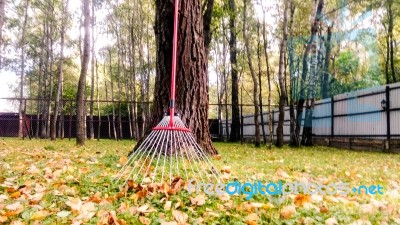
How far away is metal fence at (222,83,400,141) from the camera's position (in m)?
9.72

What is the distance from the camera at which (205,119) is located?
428 cm

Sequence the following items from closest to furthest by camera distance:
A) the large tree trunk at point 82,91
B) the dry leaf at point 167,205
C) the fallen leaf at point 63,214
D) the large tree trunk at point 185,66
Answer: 1. the fallen leaf at point 63,214
2. the dry leaf at point 167,205
3. the large tree trunk at point 185,66
4. the large tree trunk at point 82,91

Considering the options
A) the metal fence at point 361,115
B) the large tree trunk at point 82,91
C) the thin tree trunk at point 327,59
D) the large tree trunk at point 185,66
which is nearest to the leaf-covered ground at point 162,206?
the large tree trunk at point 185,66

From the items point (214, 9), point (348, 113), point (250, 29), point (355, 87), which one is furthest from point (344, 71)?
point (214, 9)

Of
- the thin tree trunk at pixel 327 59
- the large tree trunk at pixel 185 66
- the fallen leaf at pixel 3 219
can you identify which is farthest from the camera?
the thin tree trunk at pixel 327 59

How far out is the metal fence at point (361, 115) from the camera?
31.9 ft

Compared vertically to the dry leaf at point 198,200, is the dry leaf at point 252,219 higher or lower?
lower

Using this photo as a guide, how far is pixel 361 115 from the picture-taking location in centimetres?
1111

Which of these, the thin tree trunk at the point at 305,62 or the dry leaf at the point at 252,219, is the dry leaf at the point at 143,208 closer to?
the dry leaf at the point at 252,219

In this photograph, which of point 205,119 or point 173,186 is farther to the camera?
point 205,119

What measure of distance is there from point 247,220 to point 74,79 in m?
24.8

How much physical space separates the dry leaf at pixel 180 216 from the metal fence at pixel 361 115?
9.45 meters

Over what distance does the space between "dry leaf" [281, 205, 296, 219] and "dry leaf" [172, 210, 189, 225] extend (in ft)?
1.69

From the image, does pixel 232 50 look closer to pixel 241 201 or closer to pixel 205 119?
pixel 205 119
